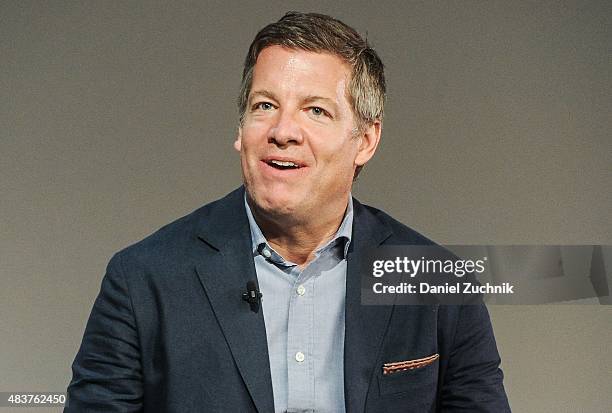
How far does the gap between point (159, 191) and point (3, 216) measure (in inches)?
16.5

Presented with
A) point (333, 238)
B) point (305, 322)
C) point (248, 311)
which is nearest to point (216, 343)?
point (248, 311)

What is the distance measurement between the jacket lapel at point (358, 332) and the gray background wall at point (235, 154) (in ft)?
2.25

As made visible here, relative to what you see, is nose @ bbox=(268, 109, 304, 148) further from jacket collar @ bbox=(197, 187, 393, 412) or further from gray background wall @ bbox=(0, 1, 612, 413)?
gray background wall @ bbox=(0, 1, 612, 413)

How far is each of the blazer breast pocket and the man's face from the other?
0.33 m

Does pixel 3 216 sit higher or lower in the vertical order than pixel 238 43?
lower

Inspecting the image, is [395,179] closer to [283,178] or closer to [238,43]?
[238,43]

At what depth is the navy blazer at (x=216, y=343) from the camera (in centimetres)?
169

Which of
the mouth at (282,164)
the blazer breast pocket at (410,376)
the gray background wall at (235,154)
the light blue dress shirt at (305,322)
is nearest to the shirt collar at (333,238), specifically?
the light blue dress shirt at (305,322)

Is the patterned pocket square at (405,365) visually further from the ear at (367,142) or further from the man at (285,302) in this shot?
the ear at (367,142)

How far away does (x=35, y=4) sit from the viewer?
8.29ft

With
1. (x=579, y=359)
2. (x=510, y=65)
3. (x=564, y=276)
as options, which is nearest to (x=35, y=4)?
(x=510, y=65)

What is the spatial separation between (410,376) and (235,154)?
38.0 inches

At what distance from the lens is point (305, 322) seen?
1.80 m

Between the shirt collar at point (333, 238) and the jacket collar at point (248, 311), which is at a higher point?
the shirt collar at point (333, 238)
